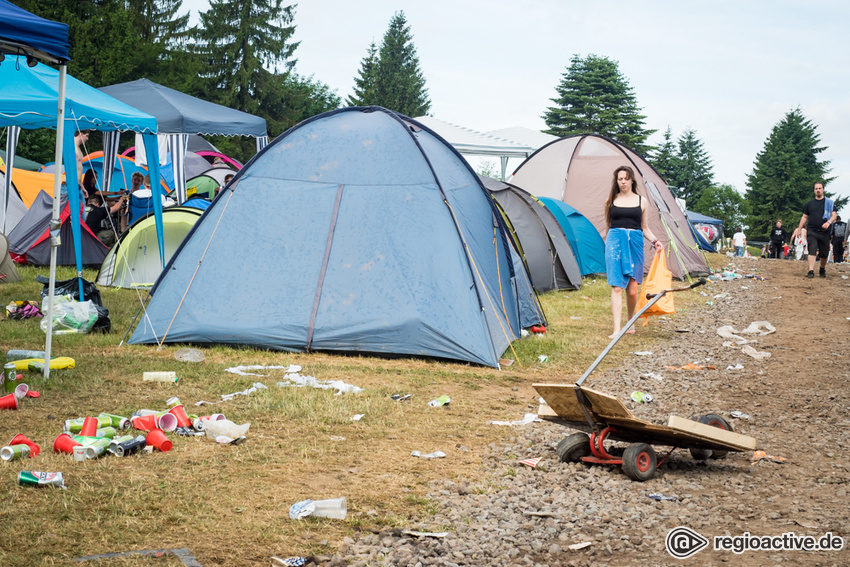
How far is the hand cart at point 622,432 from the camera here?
439cm

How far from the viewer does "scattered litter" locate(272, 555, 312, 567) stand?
127 inches

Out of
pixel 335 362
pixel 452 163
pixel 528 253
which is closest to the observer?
pixel 335 362

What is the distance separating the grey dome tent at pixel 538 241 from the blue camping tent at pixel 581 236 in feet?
2.72

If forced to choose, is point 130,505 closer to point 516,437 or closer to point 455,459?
point 455,459

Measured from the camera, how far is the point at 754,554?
3.42m

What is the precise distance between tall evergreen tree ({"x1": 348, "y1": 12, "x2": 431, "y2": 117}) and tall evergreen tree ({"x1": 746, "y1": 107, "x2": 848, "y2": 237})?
2650 centimetres

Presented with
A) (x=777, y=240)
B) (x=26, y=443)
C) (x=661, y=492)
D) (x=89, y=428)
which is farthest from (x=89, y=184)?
(x=777, y=240)

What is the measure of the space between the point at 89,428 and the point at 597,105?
59875mm

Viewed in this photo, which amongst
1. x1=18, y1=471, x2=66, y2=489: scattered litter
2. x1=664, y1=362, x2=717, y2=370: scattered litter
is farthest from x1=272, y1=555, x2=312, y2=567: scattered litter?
x1=664, y1=362, x2=717, y2=370: scattered litter

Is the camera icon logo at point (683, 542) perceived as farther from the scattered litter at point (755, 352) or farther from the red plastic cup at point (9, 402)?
the scattered litter at point (755, 352)

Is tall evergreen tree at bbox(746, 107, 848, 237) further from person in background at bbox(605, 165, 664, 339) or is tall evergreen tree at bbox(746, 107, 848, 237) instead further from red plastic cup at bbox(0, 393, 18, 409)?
red plastic cup at bbox(0, 393, 18, 409)

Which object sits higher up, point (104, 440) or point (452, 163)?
point (452, 163)

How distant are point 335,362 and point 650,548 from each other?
4.16 meters

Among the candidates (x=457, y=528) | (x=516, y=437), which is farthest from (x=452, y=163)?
(x=457, y=528)
